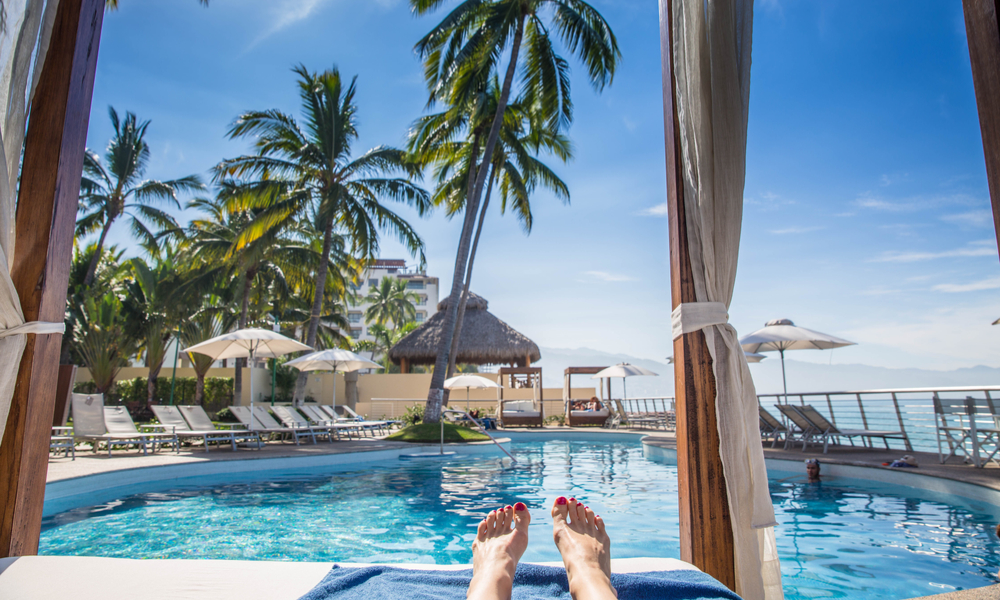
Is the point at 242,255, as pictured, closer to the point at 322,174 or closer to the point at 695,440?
the point at 322,174

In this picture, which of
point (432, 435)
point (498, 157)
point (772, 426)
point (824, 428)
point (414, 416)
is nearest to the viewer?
point (824, 428)

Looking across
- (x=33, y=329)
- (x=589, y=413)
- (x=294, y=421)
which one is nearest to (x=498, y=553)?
(x=33, y=329)

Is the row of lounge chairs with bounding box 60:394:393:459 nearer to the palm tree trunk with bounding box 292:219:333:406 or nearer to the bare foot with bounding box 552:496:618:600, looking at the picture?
the palm tree trunk with bounding box 292:219:333:406

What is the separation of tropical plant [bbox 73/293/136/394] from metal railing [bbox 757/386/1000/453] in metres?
16.3

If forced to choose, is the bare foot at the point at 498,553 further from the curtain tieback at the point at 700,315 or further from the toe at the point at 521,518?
the curtain tieback at the point at 700,315

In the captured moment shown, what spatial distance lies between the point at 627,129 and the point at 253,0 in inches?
239

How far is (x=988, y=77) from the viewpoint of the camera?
168 cm

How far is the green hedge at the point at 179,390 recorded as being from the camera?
54.4 feet

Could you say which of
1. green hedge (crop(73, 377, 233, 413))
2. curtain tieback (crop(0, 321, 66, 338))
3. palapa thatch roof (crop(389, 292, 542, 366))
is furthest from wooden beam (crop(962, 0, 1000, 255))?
green hedge (crop(73, 377, 233, 413))

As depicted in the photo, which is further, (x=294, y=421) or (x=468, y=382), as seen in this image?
(x=468, y=382)

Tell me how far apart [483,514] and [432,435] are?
527cm

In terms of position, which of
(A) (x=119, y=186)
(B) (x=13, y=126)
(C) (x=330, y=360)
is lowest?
(C) (x=330, y=360)

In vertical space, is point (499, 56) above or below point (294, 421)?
above

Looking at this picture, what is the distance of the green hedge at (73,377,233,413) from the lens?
1659cm
